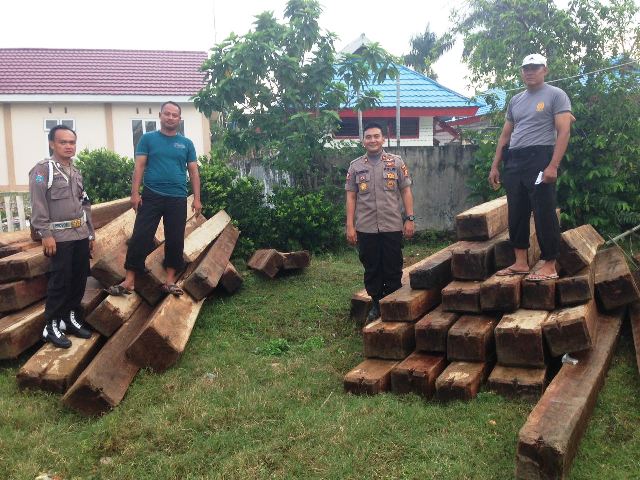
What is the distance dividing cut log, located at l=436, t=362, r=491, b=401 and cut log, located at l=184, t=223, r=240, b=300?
2565 mm

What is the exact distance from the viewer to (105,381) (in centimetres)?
438

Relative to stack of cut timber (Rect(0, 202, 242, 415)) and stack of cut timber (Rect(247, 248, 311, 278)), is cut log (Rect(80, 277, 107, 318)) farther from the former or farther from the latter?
stack of cut timber (Rect(247, 248, 311, 278))

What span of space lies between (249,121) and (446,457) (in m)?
6.76

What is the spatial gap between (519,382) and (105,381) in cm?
294

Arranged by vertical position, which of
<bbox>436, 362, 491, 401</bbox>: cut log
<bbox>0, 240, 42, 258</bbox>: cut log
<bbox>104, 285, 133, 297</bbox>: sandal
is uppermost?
<bbox>0, 240, 42, 258</bbox>: cut log

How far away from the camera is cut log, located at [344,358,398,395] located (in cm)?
429

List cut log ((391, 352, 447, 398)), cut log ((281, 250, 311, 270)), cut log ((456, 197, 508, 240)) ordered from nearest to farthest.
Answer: cut log ((391, 352, 447, 398))
cut log ((456, 197, 508, 240))
cut log ((281, 250, 311, 270))

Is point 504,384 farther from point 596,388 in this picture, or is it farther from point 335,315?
point 335,315

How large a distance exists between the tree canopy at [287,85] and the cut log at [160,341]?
4126 mm

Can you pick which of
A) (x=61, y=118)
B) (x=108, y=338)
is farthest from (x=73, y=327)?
(x=61, y=118)

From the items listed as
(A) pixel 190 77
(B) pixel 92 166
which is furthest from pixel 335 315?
(A) pixel 190 77

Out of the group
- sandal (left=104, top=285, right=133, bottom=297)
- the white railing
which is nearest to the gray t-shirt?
sandal (left=104, top=285, right=133, bottom=297)

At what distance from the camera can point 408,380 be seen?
424 cm

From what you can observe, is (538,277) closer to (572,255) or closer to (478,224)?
(572,255)
